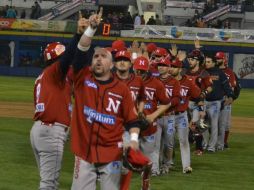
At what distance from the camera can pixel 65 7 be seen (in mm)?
47906

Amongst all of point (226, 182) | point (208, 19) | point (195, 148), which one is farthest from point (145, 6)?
point (226, 182)

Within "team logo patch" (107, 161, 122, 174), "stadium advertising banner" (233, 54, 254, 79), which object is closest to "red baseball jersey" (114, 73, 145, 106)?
"team logo patch" (107, 161, 122, 174)

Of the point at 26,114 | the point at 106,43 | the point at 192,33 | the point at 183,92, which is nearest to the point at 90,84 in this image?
the point at 183,92

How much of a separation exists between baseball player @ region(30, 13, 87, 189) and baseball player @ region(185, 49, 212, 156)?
5510mm

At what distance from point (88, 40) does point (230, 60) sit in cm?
3317

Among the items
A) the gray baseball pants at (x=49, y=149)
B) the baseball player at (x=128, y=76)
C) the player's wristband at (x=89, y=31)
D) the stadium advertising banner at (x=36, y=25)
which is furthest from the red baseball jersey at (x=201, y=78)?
the stadium advertising banner at (x=36, y=25)

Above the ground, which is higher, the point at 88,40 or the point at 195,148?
the point at 88,40

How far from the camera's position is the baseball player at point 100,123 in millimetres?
6660

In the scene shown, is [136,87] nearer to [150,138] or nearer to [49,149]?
[150,138]

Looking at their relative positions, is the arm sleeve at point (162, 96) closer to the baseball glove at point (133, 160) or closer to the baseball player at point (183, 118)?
the baseball player at point (183, 118)

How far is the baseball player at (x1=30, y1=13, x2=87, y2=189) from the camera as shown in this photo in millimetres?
7500

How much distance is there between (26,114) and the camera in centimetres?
2119

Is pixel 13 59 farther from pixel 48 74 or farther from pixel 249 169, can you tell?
pixel 48 74

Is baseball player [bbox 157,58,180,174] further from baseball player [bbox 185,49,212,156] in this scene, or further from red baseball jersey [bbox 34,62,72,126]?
red baseball jersey [bbox 34,62,72,126]
